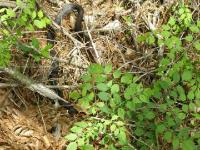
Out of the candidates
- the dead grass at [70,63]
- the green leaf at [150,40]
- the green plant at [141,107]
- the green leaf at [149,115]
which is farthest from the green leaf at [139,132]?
the green leaf at [150,40]

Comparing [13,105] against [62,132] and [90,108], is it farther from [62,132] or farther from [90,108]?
[90,108]

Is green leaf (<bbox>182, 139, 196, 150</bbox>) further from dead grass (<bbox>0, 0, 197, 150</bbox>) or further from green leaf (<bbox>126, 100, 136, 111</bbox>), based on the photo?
dead grass (<bbox>0, 0, 197, 150</bbox>)

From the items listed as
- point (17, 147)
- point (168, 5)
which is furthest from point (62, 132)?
point (168, 5)

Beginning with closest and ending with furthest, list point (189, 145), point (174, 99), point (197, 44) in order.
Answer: point (189, 145)
point (174, 99)
point (197, 44)

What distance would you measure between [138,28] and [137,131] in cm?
108

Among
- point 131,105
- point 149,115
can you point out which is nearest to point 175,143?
point 149,115

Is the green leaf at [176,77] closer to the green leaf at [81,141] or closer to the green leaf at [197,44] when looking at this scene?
the green leaf at [197,44]

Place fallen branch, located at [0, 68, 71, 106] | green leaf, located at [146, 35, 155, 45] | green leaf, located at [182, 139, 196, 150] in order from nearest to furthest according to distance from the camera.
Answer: green leaf, located at [182, 139, 196, 150] < fallen branch, located at [0, 68, 71, 106] < green leaf, located at [146, 35, 155, 45]

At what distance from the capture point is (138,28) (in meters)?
3.17

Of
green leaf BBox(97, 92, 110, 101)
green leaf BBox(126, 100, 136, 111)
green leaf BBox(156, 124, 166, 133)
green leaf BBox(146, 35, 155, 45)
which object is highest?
green leaf BBox(146, 35, 155, 45)

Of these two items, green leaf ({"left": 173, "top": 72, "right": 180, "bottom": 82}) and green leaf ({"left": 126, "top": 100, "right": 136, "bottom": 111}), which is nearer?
green leaf ({"left": 126, "top": 100, "right": 136, "bottom": 111})

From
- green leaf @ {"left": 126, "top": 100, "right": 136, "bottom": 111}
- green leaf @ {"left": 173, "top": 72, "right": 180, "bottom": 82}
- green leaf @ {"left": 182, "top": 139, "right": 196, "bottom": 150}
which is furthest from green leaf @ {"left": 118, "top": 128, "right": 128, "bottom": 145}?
green leaf @ {"left": 173, "top": 72, "right": 180, "bottom": 82}

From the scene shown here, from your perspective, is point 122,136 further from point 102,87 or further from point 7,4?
point 7,4

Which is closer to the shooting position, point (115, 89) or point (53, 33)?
point (115, 89)
